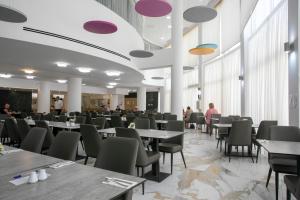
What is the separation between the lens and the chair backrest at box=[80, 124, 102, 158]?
11.5 feet

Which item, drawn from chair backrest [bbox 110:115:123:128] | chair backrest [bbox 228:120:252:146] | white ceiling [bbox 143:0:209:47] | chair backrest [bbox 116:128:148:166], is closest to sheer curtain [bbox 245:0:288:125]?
chair backrest [bbox 228:120:252:146]

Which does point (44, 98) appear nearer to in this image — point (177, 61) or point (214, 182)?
point (177, 61)

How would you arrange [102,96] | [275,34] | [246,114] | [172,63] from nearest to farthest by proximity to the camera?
1. [275,34]
2. [246,114]
3. [172,63]
4. [102,96]

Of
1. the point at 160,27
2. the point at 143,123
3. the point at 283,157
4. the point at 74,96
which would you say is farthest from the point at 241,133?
the point at 160,27

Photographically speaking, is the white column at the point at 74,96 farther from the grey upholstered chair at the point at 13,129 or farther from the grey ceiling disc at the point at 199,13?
the grey ceiling disc at the point at 199,13

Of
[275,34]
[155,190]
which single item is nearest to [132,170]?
[155,190]

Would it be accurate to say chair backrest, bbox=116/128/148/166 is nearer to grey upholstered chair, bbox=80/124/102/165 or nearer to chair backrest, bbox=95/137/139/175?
grey upholstered chair, bbox=80/124/102/165

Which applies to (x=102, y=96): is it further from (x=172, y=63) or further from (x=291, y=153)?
(x=291, y=153)

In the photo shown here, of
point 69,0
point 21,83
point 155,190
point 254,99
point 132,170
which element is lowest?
point 155,190

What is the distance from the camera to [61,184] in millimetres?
1390

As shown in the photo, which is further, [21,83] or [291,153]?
[21,83]

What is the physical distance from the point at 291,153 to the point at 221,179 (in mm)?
1598

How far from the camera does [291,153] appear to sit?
2.24m

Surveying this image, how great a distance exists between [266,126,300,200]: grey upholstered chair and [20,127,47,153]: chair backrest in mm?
3115
